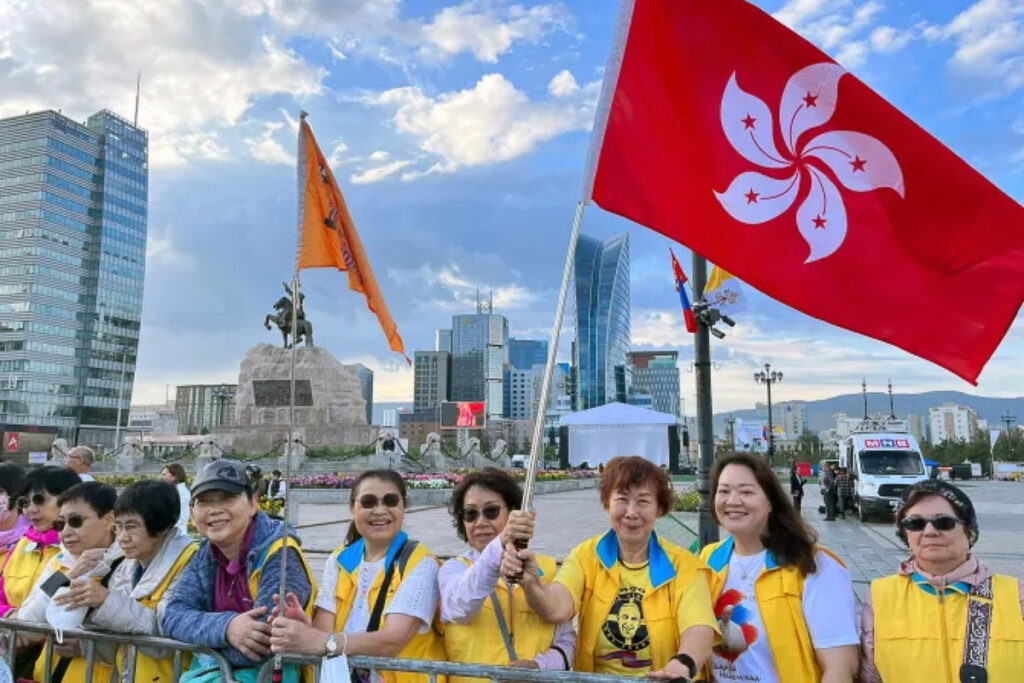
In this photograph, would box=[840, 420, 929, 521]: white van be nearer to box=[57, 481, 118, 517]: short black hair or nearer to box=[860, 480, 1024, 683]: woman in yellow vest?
box=[860, 480, 1024, 683]: woman in yellow vest

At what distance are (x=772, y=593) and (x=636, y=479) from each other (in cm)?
65

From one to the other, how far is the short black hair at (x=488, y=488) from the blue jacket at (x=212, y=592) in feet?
2.29

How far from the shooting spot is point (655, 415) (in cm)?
2630

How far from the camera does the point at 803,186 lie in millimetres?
3799

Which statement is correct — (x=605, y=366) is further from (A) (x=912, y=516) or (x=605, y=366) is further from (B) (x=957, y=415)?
(A) (x=912, y=516)

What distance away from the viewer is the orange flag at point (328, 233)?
10.6ft

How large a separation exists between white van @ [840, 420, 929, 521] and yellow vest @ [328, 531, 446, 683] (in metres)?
16.9

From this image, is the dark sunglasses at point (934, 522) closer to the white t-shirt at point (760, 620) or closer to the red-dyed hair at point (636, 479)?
the white t-shirt at point (760, 620)

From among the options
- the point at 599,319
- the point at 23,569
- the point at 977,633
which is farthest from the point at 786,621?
the point at 599,319

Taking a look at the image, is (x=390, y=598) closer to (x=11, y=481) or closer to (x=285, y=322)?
(x=11, y=481)

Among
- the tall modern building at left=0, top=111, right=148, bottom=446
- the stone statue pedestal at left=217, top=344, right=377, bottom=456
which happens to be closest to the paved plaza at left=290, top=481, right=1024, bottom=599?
the stone statue pedestal at left=217, top=344, right=377, bottom=456

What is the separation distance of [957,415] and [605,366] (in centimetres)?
6935

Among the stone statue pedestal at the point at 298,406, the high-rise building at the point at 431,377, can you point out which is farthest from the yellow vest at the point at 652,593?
the high-rise building at the point at 431,377

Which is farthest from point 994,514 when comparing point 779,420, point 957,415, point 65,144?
point 779,420
